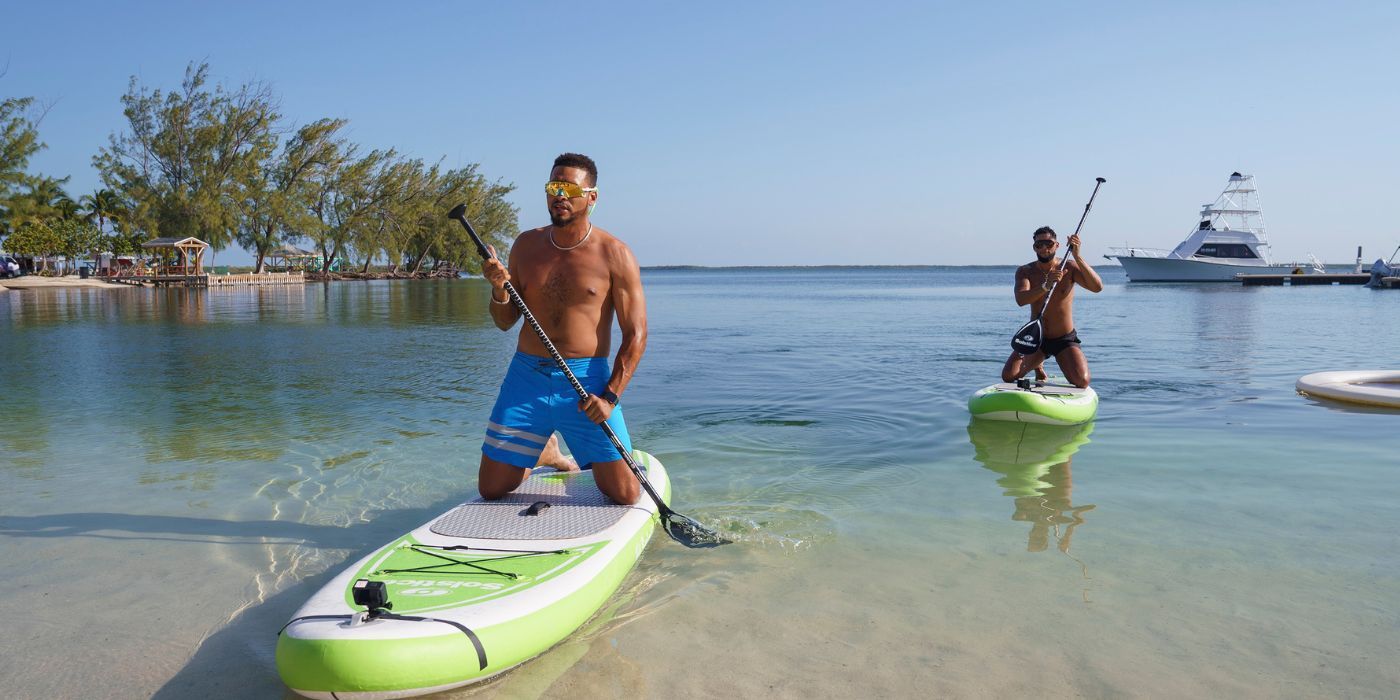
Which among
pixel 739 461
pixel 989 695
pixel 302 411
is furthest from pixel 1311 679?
pixel 302 411

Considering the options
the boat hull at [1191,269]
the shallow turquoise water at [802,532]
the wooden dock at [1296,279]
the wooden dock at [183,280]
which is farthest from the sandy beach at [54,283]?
the wooden dock at [1296,279]

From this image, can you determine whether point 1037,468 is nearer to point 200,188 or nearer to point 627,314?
point 627,314

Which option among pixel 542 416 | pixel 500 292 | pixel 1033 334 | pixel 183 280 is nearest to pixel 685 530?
pixel 542 416

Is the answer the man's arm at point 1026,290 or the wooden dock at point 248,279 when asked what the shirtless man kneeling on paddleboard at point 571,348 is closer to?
the man's arm at point 1026,290

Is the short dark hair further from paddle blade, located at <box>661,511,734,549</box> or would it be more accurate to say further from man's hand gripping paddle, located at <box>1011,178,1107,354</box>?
man's hand gripping paddle, located at <box>1011,178,1107,354</box>

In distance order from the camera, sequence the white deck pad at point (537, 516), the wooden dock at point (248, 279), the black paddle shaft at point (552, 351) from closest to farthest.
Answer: the white deck pad at point (537, 516) < the black paddle shaft at point (552, 351) < the wooden dock at point (248, 279)

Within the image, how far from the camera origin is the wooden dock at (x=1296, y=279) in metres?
67.9

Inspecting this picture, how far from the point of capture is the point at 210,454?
29.0ft

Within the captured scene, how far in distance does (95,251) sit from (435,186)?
1154 inches

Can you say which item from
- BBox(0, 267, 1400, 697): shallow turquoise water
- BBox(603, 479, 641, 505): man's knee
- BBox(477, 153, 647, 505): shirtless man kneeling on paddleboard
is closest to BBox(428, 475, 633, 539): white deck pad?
BBox(603, 479, 641, 505): man's knee

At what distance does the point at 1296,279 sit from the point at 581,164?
79.9 meters

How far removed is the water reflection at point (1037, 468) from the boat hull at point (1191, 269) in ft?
232

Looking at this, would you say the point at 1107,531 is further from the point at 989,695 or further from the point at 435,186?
the point at 435,186

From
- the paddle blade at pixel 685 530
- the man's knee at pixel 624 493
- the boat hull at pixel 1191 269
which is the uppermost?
the boat hull at pixel 1191 269
